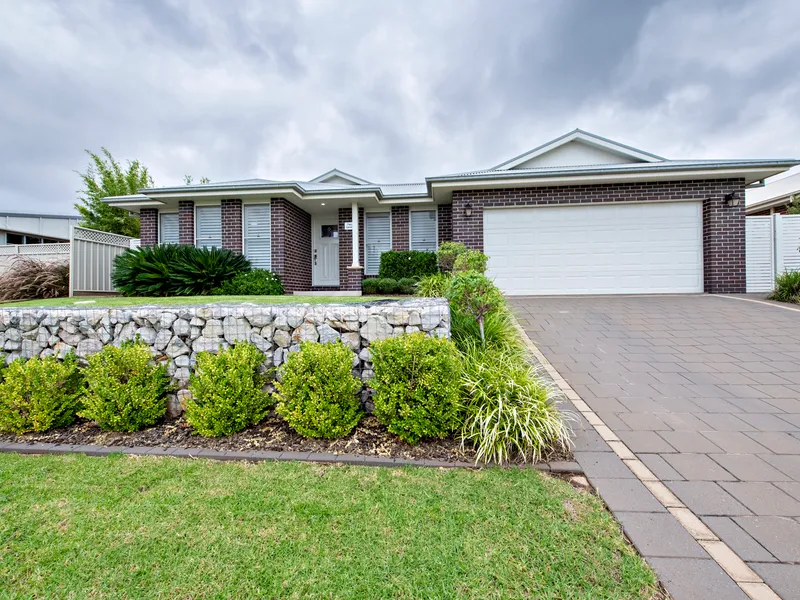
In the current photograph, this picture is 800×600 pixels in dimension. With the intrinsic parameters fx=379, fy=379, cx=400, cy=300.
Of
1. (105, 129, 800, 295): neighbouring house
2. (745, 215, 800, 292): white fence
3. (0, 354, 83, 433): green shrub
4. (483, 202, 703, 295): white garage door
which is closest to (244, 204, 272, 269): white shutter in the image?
(105, 129, 800, 295): neighbouring house

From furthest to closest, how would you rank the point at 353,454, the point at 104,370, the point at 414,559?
the point at 104,370 < the point at 353,454 < the point at 414,559

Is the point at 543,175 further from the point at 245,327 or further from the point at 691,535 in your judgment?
the point at 691,535

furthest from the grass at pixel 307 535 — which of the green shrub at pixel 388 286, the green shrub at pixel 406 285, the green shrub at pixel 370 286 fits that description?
the green shrub at pixel 370 286

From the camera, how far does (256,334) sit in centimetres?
349

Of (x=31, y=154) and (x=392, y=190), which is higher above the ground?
(x=31, y=154)

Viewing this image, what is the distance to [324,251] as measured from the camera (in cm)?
1315

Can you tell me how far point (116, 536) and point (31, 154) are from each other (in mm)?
26700

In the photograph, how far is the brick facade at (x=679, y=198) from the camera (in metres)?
9.23

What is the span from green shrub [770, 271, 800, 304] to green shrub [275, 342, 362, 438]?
977 cm

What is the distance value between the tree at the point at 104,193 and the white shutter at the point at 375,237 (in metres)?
16.8

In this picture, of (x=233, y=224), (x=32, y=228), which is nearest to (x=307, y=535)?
(x=233, y=224)

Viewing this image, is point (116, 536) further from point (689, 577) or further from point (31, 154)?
point (31, 154)

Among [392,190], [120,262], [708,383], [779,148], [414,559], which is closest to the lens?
[414,559]

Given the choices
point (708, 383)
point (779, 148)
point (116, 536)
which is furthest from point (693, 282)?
point (779, 148)
